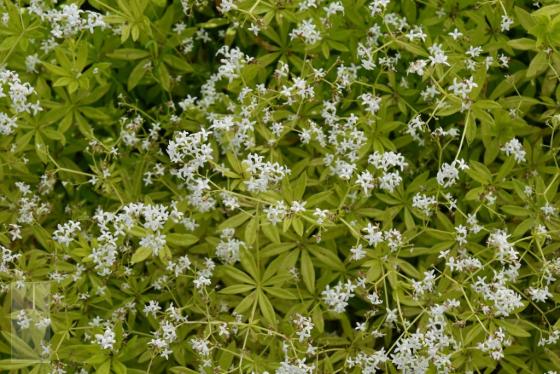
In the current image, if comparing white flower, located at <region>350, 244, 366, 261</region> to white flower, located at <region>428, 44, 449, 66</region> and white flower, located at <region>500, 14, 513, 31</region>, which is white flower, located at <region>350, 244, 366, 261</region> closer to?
white flower, located at <region>428, 44, 449, 66</region>

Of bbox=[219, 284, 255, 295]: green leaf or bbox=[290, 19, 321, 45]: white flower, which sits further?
Answer: bbox=[290, 19, 321, 45]: white flower

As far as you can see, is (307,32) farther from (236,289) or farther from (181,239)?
(236,289)

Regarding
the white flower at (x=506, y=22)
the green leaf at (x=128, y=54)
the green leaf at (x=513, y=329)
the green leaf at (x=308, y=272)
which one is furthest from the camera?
the green leaf at (x=128, y=54)

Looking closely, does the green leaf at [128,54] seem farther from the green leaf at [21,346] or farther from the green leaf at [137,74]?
the green leaf at [21,346]

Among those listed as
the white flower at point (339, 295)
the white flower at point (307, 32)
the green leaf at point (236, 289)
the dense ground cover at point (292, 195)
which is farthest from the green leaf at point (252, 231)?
the white flower at point (307, 32)

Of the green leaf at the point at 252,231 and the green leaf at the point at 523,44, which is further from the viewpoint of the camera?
the green leaf at the point at 523,44

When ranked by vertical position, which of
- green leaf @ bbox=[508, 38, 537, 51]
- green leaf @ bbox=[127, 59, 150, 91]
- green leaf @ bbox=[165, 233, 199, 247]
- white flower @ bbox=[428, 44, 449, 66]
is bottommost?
green leaf @ bbox=[165, 233, 199, 247]

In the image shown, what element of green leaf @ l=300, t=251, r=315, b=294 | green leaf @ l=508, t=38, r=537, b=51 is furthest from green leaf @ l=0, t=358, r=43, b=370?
green leaf @ l=508, t=38, r=537, b=51

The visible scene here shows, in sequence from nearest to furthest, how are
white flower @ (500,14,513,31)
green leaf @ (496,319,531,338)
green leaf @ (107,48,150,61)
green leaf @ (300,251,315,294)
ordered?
green leaf @ (496,319,531,338), green leaf @ (300,251,315,294), white flower @ (500,14,513,31), green leaf @ (107,48,150,61)

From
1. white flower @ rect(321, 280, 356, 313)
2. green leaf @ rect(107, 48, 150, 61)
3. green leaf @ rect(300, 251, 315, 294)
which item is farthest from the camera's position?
green leaf @ rect(107, 48, 150, 61)

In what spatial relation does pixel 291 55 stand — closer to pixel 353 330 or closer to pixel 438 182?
pixel 438 182
